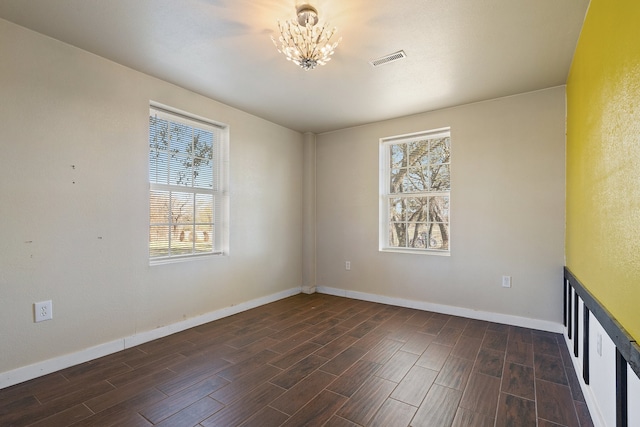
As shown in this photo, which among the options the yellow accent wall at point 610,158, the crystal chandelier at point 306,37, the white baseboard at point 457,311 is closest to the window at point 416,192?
the white baseboard at point 457,311

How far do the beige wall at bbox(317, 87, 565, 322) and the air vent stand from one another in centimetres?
143

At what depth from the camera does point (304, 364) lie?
2365mm

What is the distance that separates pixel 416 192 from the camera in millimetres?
3941

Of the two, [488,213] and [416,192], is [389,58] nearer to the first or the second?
[416,192]

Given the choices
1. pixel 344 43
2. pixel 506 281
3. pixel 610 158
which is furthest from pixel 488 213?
pixel 344 43

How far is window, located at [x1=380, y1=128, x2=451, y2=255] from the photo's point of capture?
3.75 meters

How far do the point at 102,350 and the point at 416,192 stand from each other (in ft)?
11.9

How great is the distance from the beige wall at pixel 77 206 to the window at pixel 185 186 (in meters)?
0.14

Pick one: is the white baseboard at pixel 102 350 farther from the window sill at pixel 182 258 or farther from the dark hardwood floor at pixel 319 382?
the window sill at pixel 182 258

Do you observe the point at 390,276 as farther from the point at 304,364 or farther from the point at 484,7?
the point at 484,7

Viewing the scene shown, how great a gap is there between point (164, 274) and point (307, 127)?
8.87ft

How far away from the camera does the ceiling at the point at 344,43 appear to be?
6.27 feet

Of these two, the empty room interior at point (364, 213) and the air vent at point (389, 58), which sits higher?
the air vent at point (389, 58)

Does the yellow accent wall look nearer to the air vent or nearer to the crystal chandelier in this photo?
the air vent
